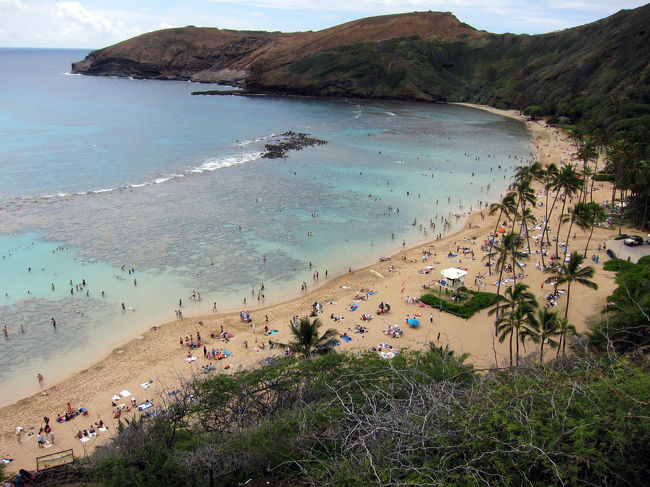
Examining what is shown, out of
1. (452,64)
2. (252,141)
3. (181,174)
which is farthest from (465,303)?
(452,64)

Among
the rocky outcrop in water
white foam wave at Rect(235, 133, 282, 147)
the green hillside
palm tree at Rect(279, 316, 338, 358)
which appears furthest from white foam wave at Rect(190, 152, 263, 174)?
the green hillside

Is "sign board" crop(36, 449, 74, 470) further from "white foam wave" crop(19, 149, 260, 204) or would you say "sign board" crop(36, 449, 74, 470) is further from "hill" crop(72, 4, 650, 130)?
"hill" crop(72, 4, 650, 130)

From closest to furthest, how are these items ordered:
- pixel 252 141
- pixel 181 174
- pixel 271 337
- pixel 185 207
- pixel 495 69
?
pixel 271 337 < pixel 185 207 < pixel 181 174 < pixel 252 141 < pixel 495 69

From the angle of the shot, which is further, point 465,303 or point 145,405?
point 465,303

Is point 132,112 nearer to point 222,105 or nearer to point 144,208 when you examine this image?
point 222,105

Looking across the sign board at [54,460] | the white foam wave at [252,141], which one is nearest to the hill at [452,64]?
the white foam wave at [252,141]

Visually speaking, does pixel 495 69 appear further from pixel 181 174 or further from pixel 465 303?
pixel 465 303

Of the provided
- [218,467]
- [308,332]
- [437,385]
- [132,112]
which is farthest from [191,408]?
[132,112]

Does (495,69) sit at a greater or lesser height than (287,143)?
greater
